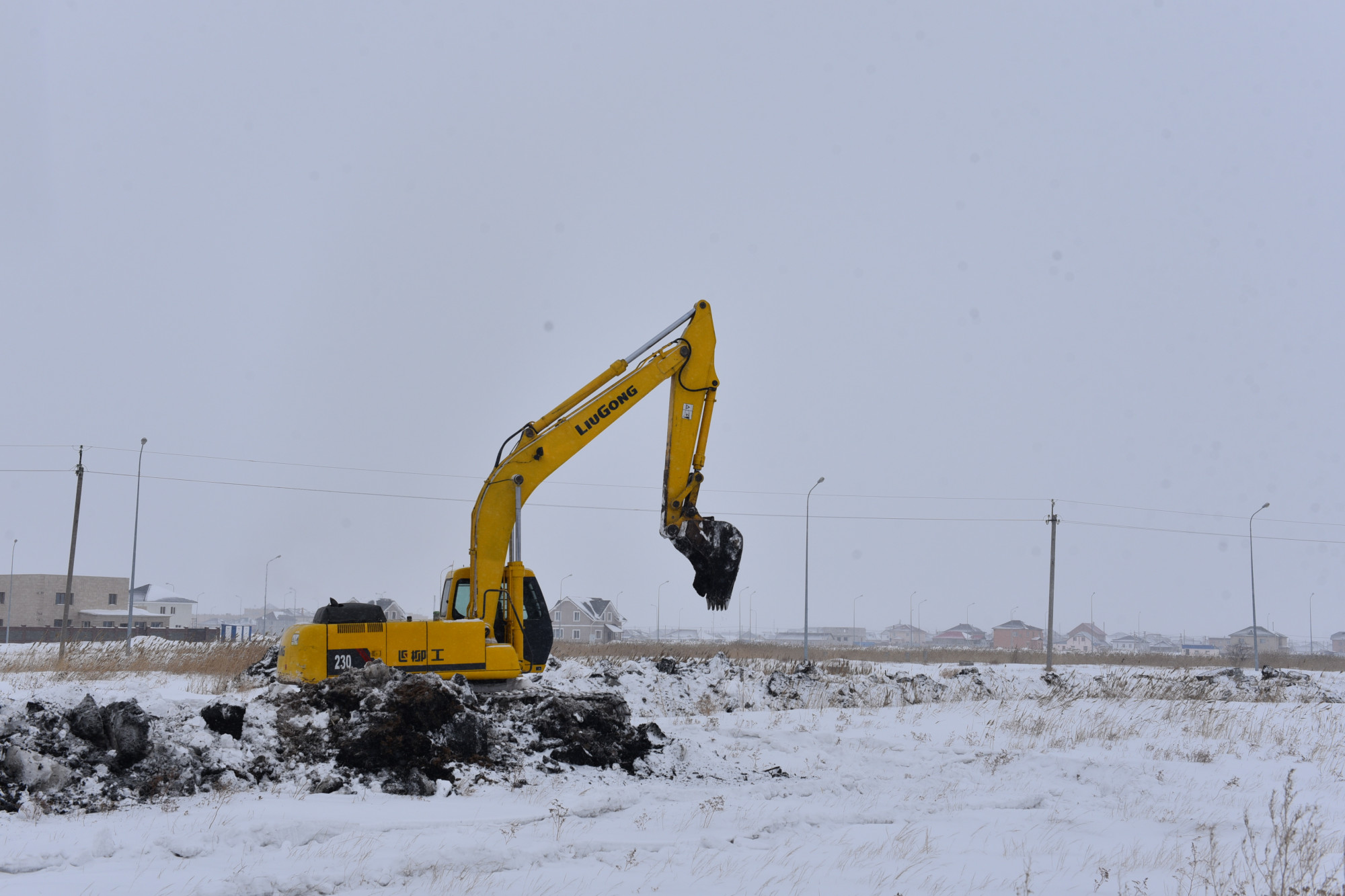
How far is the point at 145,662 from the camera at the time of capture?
20422 mm

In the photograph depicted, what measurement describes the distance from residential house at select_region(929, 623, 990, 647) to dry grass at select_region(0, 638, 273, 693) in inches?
5987

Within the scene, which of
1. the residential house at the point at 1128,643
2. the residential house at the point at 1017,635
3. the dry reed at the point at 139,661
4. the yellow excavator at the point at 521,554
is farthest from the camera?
the residential house at the point at 1128,643

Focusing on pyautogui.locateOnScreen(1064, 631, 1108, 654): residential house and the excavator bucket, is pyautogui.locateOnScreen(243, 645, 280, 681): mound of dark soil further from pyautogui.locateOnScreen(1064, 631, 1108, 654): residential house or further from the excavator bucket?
pyautogui.locateOnScreen(1064, 631, 1108, 654): residential house

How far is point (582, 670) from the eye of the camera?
21.1m

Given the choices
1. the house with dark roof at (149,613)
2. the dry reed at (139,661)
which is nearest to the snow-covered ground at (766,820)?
the dry reed at (139,661)

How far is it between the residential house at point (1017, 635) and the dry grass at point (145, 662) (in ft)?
460

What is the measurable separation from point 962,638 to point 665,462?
545 ft

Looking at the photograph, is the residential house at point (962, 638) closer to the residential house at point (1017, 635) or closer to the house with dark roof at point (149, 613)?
the residential house at point (1017, 635)

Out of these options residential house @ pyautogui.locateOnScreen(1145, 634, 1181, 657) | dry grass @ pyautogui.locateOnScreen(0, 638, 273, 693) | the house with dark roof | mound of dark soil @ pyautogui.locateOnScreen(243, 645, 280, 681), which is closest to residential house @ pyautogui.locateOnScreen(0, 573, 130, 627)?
the house with dark roof

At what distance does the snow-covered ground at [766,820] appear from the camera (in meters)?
6.29

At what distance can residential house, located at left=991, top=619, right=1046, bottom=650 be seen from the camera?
486 ft

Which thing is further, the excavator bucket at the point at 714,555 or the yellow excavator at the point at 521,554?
the excavator bucket at the point at 714,555

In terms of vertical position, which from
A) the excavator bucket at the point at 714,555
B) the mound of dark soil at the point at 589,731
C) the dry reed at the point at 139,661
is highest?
the excavator bucket at the point at 714,555

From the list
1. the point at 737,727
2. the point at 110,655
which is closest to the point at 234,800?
the point at 737,727
